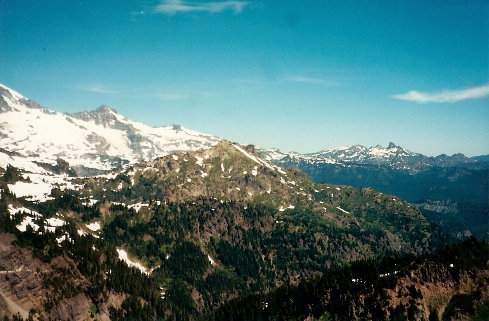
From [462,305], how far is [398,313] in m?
28.0

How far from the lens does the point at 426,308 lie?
198 m

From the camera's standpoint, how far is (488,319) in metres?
180

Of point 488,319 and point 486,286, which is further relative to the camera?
point 486,286

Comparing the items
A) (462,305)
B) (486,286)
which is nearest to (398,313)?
(462,305)

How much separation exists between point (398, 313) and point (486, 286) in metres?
41.3

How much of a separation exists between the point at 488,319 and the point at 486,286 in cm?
1894

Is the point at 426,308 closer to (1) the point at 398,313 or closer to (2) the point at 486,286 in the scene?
(1) the point at 398,313

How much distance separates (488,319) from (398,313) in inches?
1450

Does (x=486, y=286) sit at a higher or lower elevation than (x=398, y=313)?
higher

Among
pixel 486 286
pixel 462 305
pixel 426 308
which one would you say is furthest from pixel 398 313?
pixel 486 286

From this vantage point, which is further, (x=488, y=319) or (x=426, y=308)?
(x=426, y=308)

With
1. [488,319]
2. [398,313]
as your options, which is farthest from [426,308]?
[488,319]

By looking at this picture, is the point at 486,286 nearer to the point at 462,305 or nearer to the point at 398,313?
the point at 462,305

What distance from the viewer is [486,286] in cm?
19400
